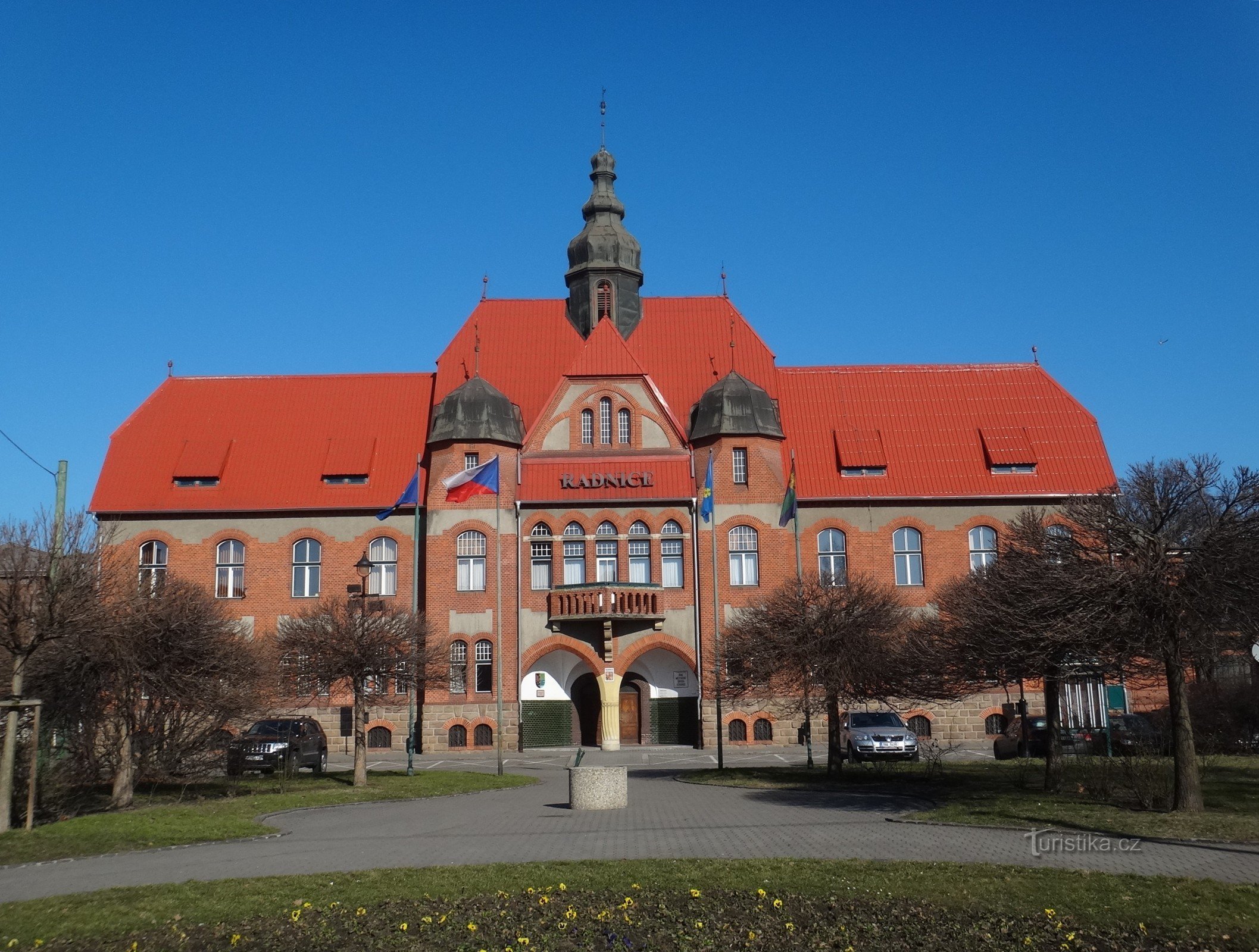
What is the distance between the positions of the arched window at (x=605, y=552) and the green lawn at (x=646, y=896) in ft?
94.5

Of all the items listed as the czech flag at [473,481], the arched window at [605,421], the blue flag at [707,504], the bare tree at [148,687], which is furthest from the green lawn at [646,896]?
the arched window at [605,421]

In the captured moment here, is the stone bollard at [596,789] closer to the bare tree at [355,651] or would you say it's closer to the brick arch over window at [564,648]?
the bare tree at [355,651]

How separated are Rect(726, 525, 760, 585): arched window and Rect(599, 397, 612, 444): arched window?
5900 millimetres

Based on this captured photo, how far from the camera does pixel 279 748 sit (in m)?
31.5

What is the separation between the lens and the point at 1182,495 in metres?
19.1

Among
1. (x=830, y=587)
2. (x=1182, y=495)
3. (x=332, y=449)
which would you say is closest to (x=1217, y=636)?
(x=1182, y=495)

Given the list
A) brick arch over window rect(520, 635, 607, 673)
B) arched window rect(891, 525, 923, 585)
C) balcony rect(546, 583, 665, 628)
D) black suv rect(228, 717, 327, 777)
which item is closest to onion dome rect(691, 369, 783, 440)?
arched window rect(891, 525, 923, 585)

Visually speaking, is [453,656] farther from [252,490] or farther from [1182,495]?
[1182,495]

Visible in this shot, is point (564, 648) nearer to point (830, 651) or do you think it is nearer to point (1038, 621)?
point (830, 651)

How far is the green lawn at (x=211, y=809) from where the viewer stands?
57.2 ft

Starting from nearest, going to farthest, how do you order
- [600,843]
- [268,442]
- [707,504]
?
[600,843] → [707,504] → [268,442]

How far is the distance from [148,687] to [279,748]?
9325 mm

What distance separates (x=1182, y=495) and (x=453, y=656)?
1117 inches

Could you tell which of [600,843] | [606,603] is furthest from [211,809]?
[606,603]
